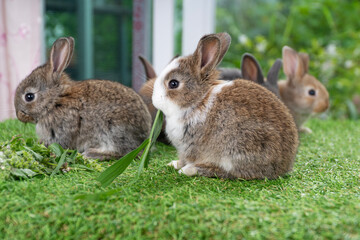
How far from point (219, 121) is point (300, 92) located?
2.02 m

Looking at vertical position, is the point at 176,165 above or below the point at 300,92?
below

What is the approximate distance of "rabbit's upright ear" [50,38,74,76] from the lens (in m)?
2.53

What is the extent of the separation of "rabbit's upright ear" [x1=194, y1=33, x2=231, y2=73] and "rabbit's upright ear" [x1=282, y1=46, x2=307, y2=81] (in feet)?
6.09

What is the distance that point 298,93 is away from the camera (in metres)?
3.79

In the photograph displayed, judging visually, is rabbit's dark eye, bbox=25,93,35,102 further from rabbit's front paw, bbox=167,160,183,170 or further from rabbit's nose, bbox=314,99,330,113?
rabbit's nose, bbox=314,99,330,113

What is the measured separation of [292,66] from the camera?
12.7ft

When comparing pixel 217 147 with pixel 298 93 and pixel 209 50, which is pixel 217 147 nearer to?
pixel 209 50

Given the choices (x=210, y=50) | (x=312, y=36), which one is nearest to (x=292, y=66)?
(x=210, y=50)

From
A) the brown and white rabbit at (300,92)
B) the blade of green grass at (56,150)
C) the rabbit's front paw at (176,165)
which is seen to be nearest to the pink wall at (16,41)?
the blade of green grass at (56,150)

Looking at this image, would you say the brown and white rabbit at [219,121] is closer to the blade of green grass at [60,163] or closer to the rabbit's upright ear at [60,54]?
the blade of green grass at [60,163]

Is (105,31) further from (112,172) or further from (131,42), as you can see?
(112,172)

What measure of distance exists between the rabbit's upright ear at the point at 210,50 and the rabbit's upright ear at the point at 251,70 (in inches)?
34.9

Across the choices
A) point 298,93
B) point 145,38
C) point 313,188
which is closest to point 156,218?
point 313,188

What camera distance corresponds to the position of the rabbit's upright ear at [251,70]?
303 centimetres
